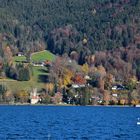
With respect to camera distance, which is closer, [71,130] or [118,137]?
[118,137]

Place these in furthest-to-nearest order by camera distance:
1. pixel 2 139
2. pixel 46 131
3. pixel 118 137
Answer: pixel 46 131, pixel 118 137, pixel 2 139

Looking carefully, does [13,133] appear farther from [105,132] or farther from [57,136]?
[105,132]

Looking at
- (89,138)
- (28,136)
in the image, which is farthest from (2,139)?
(89,138)

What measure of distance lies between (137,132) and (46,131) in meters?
13.7

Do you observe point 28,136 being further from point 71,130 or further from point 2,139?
point 71,130

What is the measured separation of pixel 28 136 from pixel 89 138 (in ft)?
26.4

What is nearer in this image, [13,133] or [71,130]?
[13,133]

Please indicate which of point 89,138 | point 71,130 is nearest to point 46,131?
point 71,130

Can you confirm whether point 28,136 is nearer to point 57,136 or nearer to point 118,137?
point 57,136

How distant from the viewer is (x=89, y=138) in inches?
3226

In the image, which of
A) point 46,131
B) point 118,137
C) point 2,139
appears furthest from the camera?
point 46,131

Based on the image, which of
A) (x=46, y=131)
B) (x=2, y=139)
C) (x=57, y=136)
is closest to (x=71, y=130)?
(x=46, y=131)

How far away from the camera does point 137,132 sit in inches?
3711

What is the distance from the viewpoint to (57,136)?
276ft
